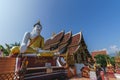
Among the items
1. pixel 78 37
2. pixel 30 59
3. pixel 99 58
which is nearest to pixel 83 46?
pixel 78 37

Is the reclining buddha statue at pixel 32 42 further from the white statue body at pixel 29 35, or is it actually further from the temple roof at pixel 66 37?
the temple roof at pixel 66 37

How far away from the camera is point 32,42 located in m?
7.05

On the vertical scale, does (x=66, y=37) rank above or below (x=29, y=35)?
above

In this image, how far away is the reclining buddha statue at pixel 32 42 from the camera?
246 inches

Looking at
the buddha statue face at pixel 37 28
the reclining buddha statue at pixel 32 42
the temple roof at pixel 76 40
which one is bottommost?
the reclining buddha statue at pixel 32 42

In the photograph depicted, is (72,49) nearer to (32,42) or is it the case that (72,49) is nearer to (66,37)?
(66,37)

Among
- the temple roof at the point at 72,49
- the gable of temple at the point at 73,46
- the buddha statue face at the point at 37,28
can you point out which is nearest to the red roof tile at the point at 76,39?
the gable of temple at the point at 73,46

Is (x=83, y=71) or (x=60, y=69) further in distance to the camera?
(x=83, y=71)

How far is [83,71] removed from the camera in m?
12.0

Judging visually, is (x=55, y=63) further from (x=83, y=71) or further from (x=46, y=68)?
(x=83, y=71)

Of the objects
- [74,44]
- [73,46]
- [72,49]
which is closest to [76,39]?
[74,44]

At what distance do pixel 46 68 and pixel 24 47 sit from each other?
147cm

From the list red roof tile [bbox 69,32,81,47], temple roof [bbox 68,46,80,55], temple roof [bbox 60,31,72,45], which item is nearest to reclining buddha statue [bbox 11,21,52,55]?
temple roof [bbox 68,46,80,55]

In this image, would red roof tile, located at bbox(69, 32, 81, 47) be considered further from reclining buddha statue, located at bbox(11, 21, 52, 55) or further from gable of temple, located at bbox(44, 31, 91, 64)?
reclining buddha statue, located at bbox(11, 21, 52, 55)
